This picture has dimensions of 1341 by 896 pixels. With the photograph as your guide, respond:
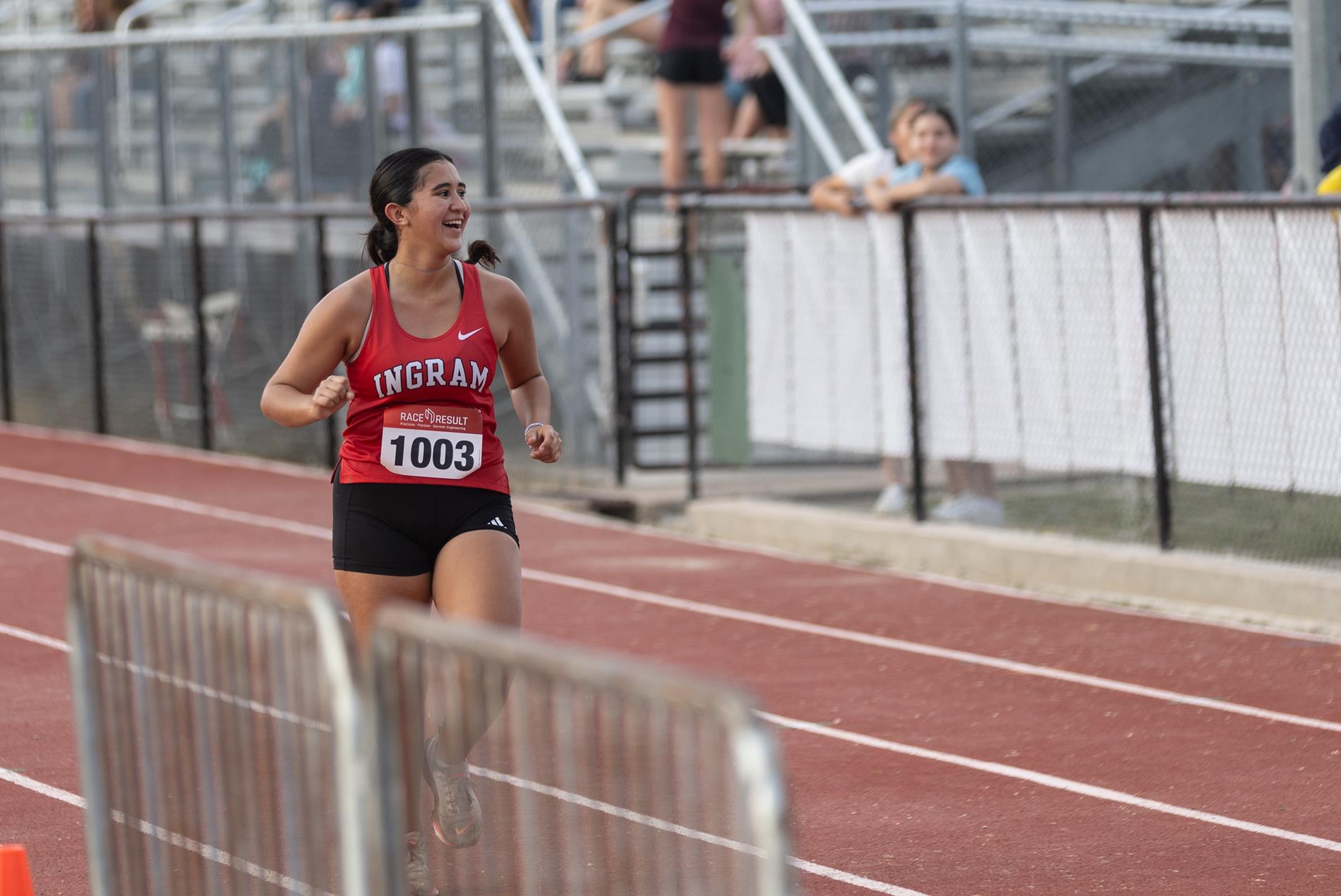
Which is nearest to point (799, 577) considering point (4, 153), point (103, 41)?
point (103, 41)

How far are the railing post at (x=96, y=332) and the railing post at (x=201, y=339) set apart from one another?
1.28m

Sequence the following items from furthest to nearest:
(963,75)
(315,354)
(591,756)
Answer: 1. (963,75)
2. (315,354)
3. (591,756)

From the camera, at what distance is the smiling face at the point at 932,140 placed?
40.2 feet

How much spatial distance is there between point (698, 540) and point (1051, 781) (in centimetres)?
610

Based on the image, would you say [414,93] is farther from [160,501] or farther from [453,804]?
[453,804]

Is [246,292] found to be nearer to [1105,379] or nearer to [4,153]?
[4,153]

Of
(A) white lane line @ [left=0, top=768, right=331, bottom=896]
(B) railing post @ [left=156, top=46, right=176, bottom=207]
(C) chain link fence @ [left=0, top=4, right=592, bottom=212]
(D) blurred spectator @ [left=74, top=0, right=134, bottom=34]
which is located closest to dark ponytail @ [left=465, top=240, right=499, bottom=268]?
(A) white lane line @ [left=0, top=768, right=331, bottom=896]

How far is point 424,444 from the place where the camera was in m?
6.07

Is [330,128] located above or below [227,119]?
below

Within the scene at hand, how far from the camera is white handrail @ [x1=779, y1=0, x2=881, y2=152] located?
1602cm

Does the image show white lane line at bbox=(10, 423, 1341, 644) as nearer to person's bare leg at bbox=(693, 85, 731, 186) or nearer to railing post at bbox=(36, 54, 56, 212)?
railing post at bbox=(36, 54, 56, 212)

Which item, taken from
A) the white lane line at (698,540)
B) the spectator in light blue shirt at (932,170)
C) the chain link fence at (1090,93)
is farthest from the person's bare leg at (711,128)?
the spectator in light blue shirt at (932,170)

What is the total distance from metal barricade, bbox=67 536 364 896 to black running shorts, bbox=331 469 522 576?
4.81 feet

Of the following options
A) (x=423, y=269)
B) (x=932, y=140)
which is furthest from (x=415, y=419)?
(x=932, y=140)
